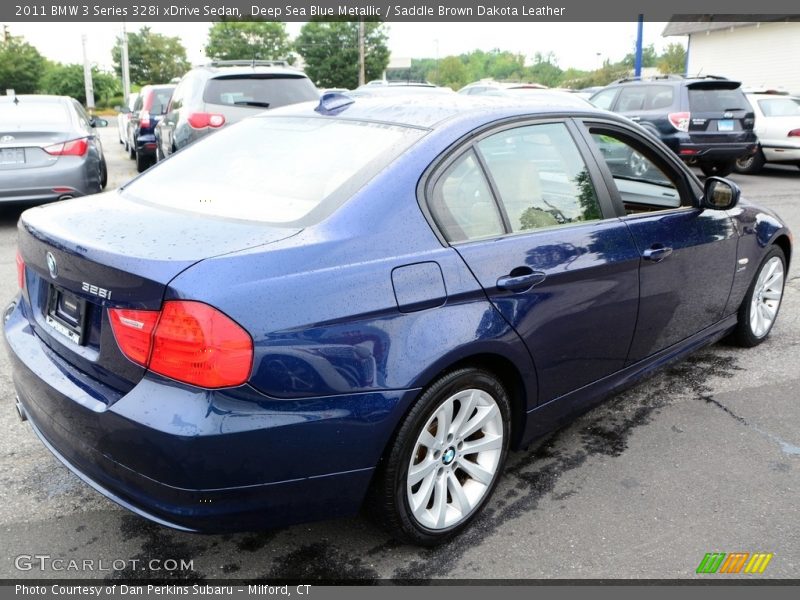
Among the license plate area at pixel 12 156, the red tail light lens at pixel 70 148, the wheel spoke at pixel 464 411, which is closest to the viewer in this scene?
the wheel spoke at pixel 464 411

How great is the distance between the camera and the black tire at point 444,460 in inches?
101

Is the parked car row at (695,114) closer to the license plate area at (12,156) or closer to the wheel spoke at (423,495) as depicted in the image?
the license plate area at (12,156)

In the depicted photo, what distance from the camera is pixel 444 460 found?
2.79m

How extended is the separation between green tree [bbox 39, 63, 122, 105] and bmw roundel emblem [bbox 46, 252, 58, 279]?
173ft

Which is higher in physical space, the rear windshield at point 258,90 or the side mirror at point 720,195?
the rear windshield at point 258,90

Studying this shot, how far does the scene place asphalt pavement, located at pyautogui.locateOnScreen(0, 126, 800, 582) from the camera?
2711 mm

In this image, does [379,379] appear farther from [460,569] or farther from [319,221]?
[460,569]

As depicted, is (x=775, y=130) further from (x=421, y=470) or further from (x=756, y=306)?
(x=421, y=470)

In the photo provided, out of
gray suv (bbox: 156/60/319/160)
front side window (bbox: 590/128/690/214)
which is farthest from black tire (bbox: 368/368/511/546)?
gray suv (bbox: 156/60/319/160)

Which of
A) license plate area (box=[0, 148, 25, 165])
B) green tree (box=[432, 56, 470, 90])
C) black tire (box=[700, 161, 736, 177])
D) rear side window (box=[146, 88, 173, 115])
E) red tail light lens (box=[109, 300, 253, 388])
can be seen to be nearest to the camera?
red tail light lens (box=[109, 300, 253, 388])

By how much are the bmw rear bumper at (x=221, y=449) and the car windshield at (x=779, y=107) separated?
14.1m

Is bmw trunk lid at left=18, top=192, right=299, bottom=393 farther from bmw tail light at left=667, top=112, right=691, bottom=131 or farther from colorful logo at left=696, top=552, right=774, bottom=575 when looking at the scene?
bmw tail light at left=667, top=112, right=691, bottom=131

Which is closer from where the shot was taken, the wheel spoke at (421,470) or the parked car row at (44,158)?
the wheel spoke at (421,470)

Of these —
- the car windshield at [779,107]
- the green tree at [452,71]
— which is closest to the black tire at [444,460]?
the car windshield at [779,107]
